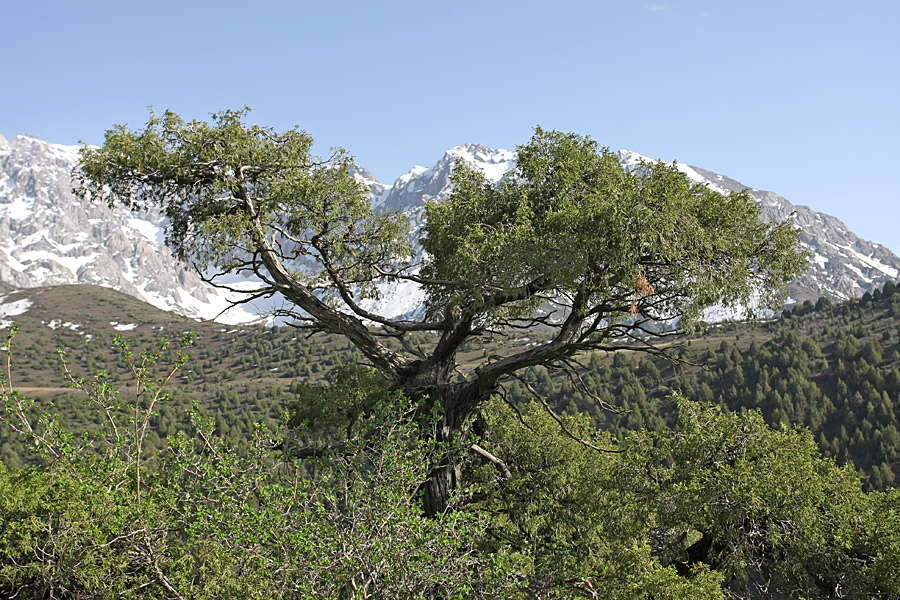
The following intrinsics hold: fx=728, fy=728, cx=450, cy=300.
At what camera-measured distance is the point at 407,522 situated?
9.87 m

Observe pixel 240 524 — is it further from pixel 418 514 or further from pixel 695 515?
pixel 695 515

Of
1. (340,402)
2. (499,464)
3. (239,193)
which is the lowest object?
(499,464)

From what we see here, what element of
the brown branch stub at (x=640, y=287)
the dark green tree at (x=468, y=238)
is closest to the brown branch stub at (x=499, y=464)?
the dark green tree at (x=468, y=238)

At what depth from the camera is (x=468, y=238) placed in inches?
543

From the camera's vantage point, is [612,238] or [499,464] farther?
[499,464]

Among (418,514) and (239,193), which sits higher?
(239,193)

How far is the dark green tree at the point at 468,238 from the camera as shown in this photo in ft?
42.7

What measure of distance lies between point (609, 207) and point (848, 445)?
144 meters

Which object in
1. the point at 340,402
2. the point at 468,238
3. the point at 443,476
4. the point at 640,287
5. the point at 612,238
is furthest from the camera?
the point at 340,402

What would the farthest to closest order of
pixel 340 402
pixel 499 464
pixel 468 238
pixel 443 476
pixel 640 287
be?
pixel 340 402 → pixel 499 464 → pixel 443 476 → pixel 468 238 → pixel 640 287

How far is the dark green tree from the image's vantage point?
13008 mm

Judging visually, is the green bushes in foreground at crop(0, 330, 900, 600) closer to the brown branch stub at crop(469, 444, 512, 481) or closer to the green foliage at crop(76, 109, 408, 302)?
the brown branch stub at crop(469, 444, 512, 481)

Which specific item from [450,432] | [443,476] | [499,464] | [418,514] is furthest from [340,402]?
[418,514]

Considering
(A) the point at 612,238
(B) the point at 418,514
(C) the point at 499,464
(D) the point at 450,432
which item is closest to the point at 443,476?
(D) the point at 450,432
